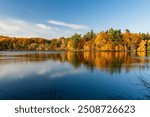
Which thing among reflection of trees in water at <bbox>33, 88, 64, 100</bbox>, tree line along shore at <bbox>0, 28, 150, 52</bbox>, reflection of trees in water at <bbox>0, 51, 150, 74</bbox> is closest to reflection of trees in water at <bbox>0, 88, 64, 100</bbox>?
reflection of trees in water at <bbox>33, 88, 64, 100</bbox>

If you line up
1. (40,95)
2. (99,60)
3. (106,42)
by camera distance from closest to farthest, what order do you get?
(40,95) → (99,60) → (106,42)

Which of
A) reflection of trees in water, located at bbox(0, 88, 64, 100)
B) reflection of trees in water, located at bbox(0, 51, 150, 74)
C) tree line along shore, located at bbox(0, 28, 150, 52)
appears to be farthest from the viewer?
tree line along shore, located at bbox(0, 28, 150, 52)

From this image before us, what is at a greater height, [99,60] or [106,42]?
[106,42]

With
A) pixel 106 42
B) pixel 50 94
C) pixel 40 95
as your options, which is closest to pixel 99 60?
pixel 50 94

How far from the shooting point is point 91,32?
94.3 meters

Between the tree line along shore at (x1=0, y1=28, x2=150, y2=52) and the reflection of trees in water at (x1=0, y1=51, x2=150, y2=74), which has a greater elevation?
the tree line along shore at (x1=0, y1=28, x2=150, y2=52)

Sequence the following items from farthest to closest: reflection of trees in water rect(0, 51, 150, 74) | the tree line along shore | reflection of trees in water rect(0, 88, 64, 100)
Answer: the tree line along shore → reflection of trees in water rect(0, 51, 150, 74) → reflection of trees in water rect(0, 88, 64, 100)

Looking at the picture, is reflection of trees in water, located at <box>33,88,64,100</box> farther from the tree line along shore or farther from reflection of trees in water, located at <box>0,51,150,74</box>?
the tree line along shore

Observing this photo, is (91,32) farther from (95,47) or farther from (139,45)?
(139,45)

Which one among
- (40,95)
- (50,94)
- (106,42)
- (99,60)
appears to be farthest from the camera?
(106,42)

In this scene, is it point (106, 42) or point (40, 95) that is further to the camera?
point (106, 42)

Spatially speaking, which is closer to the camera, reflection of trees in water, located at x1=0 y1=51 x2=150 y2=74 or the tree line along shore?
reflection of trees in water, located at x1=0 y1=51 x2=150 y2=74

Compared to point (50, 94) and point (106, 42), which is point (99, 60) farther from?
point (106, 42)

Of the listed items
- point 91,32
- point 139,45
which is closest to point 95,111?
point 139,45
